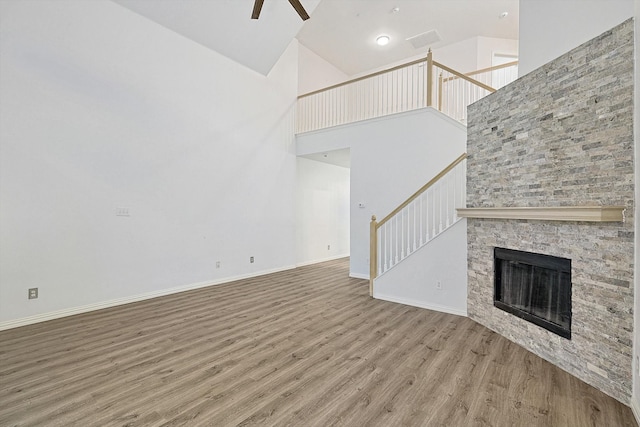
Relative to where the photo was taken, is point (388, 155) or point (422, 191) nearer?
point (422, 191)

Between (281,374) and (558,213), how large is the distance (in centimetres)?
265

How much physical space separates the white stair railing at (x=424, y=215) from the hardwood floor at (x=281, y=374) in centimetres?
112

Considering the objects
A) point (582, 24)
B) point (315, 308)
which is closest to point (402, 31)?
point (582, 24)

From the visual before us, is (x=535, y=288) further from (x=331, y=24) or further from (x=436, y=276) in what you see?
(x=331, y=24)

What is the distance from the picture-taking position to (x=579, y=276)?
7.97ft

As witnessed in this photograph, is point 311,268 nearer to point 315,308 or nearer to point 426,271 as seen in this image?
point 315,308

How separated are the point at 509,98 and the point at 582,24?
847mm

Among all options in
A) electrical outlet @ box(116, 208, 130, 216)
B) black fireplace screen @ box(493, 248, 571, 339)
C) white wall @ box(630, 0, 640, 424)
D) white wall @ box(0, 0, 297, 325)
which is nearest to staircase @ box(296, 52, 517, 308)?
black fireplace screen @ box(493, 248, 571, 339)

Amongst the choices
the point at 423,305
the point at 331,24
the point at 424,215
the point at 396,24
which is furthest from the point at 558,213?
the point at 331,24

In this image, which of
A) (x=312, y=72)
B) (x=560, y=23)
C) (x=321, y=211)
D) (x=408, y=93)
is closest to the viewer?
(x=560, y=23)

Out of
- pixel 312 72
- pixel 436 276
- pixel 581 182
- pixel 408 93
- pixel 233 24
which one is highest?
pixel 312 72

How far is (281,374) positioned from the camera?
241cm

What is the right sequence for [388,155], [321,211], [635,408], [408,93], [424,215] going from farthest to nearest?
[321,211] → [408,93] → [388,155] → [424,215] → [635,408]

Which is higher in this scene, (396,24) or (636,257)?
(396,24)
